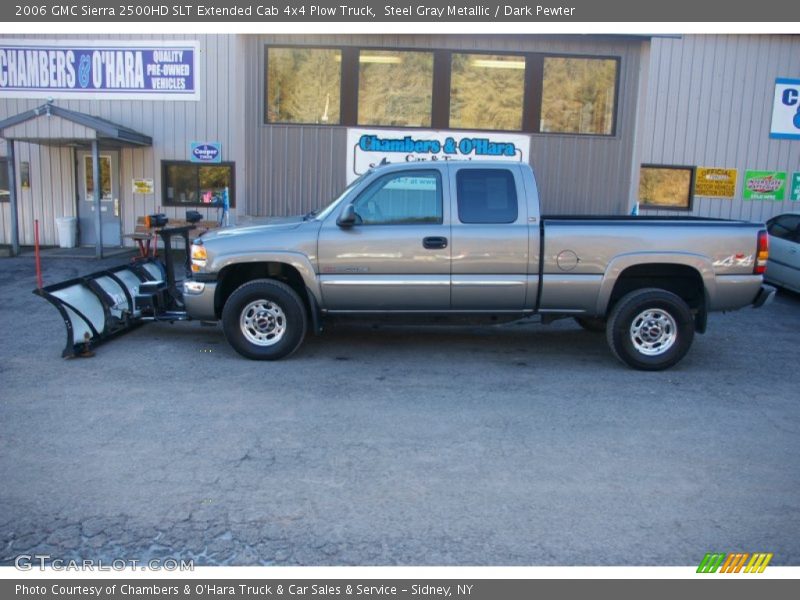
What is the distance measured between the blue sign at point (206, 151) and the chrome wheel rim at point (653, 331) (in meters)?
12.1

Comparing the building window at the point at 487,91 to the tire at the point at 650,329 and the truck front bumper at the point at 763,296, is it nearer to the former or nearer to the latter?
the tire at the point at 650,329

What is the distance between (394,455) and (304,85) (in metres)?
8.56

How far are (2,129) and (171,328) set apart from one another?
8848mm

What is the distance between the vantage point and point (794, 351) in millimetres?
8133

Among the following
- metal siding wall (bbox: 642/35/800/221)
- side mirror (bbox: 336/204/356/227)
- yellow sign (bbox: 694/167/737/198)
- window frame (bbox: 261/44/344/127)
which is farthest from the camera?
yellow sign (bbox: 694/167/737/198)

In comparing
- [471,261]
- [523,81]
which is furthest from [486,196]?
[523,81]

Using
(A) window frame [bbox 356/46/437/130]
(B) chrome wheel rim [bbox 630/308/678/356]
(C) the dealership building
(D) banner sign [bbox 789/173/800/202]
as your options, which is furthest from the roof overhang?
(D) banner sign [bbox 789/173/800/202]

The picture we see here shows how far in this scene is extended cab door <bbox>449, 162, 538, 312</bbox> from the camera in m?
6.80

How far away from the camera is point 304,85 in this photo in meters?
11.5

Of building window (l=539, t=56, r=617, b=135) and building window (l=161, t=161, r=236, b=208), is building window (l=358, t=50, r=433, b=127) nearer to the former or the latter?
building window (l=539, t=56, r=617, b=135)

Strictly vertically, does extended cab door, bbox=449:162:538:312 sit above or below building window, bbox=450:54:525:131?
below

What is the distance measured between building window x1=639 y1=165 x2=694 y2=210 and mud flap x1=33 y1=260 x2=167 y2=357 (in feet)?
39.2

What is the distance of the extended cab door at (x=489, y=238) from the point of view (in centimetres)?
680

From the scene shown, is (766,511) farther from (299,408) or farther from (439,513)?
(299,408)
